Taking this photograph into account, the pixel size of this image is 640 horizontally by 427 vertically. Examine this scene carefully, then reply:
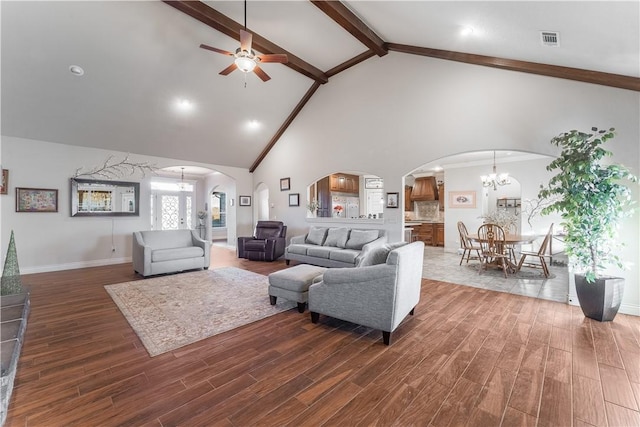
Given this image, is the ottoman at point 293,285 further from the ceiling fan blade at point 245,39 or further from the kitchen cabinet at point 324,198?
the kitchen cabinet at point 324,198

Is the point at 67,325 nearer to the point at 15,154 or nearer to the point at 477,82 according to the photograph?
the point at 15,154

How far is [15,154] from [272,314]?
6.39 metres

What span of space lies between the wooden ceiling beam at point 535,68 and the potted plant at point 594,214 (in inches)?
23.3

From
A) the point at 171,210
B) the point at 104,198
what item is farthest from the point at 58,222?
the point at 171,210

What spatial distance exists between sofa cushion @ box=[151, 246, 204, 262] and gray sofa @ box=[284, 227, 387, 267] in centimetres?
198

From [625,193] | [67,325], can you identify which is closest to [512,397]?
[625,193]

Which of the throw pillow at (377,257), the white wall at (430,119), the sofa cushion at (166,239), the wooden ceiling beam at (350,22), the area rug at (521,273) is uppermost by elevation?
the wooden ceiling beam at (350,22)

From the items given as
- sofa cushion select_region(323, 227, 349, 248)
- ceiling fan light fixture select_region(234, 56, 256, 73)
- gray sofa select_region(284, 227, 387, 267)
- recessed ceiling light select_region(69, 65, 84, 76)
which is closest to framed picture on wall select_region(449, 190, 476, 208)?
gray sofa select_region(284, 227, 387, 267)

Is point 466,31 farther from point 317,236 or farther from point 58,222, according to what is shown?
point 58,222

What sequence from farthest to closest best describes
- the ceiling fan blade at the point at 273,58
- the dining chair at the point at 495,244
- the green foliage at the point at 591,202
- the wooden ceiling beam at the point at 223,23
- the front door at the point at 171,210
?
the front door at the point at 171,210
the dining chair at the point at 495,244
the wooden ceiling beam at the point at 223,23
the ceiling fan blade at the point at 273,58
the green foliage at the point at 591,202

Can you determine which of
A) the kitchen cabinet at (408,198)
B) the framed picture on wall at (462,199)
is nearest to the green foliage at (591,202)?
the framed picture on wall at (462,199)

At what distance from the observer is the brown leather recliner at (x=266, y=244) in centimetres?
666

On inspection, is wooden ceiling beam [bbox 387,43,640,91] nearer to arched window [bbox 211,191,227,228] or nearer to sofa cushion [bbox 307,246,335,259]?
sofa cushion [bbox 307,246,335,259]

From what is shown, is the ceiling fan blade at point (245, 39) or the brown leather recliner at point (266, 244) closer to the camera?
the ceiling fan blade at point (245, 39)
